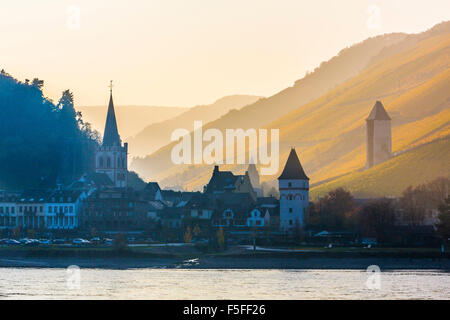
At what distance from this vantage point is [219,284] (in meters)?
94.6

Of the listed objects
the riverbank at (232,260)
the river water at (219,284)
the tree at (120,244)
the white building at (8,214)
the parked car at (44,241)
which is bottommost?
the river water at (219,284)

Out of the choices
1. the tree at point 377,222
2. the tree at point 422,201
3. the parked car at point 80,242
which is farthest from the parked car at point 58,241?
the tree at point 422,201

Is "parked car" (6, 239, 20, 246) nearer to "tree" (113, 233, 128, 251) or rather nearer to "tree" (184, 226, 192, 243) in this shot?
"tree" (113, 233, 128, 251)

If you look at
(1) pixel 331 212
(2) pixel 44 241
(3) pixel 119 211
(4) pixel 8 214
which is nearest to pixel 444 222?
(1) pixel 331 212

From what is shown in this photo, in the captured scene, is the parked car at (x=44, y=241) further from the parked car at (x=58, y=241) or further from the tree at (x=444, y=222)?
the tree at (x=444, y=222)

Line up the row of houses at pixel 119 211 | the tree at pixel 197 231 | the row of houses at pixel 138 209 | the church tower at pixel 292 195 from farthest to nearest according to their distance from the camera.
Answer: the row of houses at pixel 119 211 < the row of houses at pixel 138 209 < the church tower at pixel 292 195 < the tree at pixel 197 231

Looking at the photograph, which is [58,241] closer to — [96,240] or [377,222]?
[96,240]

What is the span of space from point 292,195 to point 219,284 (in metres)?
68.3

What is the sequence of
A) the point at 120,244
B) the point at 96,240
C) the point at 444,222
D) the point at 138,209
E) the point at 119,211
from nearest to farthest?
the point at 120,244 < the point at 444,222 < the point at 96,240 < the point at 119,211 < the point at 138,209

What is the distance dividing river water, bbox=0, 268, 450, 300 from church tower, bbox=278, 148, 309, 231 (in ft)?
158

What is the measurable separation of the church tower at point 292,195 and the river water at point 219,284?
48.2 metres

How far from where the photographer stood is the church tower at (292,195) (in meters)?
160
